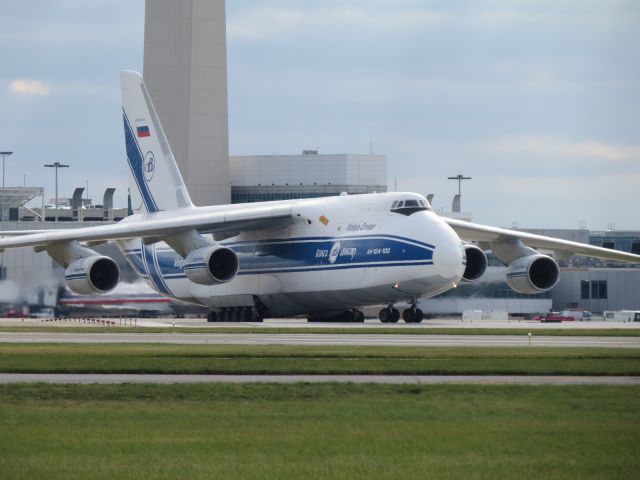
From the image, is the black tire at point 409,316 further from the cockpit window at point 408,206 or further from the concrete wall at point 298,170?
the concrete wall at point 298,170

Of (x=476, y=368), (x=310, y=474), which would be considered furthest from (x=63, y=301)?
(x=310, y=474)

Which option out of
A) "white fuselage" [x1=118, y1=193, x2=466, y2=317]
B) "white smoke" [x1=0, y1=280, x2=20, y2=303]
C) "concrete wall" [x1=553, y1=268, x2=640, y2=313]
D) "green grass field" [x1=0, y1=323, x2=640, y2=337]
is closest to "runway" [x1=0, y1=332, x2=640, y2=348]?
"green grass field" [x1=0, y1=323, x2=640, y2=337]

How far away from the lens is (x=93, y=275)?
158ft

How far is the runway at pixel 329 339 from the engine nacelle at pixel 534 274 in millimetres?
10976

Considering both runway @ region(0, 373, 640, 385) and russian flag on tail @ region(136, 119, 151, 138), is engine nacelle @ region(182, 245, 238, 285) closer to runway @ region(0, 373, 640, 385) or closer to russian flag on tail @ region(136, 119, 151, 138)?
russian flag on tail @ region(136, 119, 151, 138)

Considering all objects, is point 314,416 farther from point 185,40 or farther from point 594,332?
point 185,40

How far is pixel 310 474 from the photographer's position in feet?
43.2

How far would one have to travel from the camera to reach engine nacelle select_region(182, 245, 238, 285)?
49.6m

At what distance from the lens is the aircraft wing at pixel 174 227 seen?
4931 centimetres

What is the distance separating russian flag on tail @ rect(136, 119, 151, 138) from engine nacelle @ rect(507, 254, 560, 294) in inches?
726

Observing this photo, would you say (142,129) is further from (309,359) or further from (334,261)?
(309,359)

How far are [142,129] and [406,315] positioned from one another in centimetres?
1690

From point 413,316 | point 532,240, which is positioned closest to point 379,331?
point 413,316

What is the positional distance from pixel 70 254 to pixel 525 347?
875 inches
